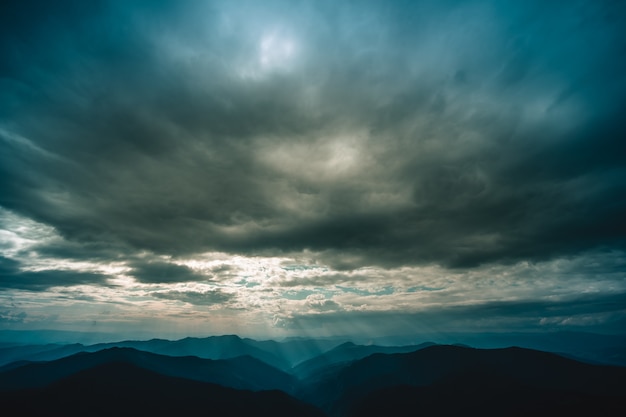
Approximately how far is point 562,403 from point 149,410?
264430mm

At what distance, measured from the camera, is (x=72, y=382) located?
19050cm

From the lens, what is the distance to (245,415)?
200 metres

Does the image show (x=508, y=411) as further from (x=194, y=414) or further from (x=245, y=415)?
(x=194, y=414)

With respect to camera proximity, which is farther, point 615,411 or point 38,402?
point 38,402

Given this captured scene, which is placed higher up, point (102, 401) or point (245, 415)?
point (102, 401)

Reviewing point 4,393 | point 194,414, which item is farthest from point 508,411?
point 4,393

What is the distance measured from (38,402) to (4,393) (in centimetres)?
2367

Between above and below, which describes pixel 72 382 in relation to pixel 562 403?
above

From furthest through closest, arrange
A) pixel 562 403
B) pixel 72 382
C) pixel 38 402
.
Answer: pixel 72 382, pixel 562 403, pixel 38 402

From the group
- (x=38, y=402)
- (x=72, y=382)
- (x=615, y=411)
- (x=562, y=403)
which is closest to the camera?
(x=615, y=411)

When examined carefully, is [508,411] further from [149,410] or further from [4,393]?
[4,393]

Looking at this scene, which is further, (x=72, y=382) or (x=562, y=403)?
(x=72, y=382)

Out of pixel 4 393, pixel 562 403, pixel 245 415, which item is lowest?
pixel 245 415

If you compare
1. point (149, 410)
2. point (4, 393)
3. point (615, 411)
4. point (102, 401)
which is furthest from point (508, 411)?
point (4, 393)
